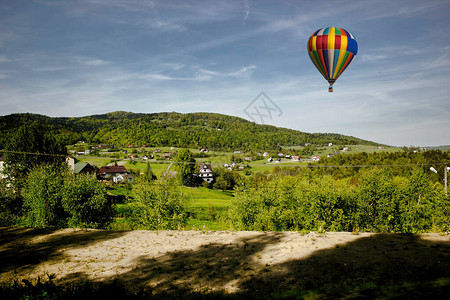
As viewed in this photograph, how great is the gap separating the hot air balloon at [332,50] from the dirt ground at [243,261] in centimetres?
1681

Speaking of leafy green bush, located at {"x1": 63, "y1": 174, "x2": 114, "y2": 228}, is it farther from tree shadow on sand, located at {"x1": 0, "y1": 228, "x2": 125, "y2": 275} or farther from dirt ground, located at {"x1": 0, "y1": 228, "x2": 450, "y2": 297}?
dirt ground, located at {"x1": 0, "y1": 228, "x2": 450, "y2": 297}

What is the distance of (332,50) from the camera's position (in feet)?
79.9

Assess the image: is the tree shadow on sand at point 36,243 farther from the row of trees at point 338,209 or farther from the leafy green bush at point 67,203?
the row of trees at point 338,209

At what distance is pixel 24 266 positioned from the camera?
40.4ft

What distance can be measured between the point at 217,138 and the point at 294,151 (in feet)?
155

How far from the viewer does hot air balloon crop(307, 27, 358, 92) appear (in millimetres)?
24172

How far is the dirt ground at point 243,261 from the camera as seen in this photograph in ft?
28.4

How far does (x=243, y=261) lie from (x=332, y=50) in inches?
836

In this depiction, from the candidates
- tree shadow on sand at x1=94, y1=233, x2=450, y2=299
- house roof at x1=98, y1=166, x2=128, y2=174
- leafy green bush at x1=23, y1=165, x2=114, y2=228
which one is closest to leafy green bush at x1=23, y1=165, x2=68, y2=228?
leafy green bush at x1=23, y1=165, x2=114, y2=228

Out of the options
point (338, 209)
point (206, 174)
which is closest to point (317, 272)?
point (338, 209)

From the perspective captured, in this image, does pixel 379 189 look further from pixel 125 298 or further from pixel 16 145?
pixel 16 145

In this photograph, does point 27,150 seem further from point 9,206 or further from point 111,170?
point 111,170

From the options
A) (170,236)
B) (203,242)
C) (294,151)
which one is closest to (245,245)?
(203,242)

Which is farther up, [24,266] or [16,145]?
[16,145]
